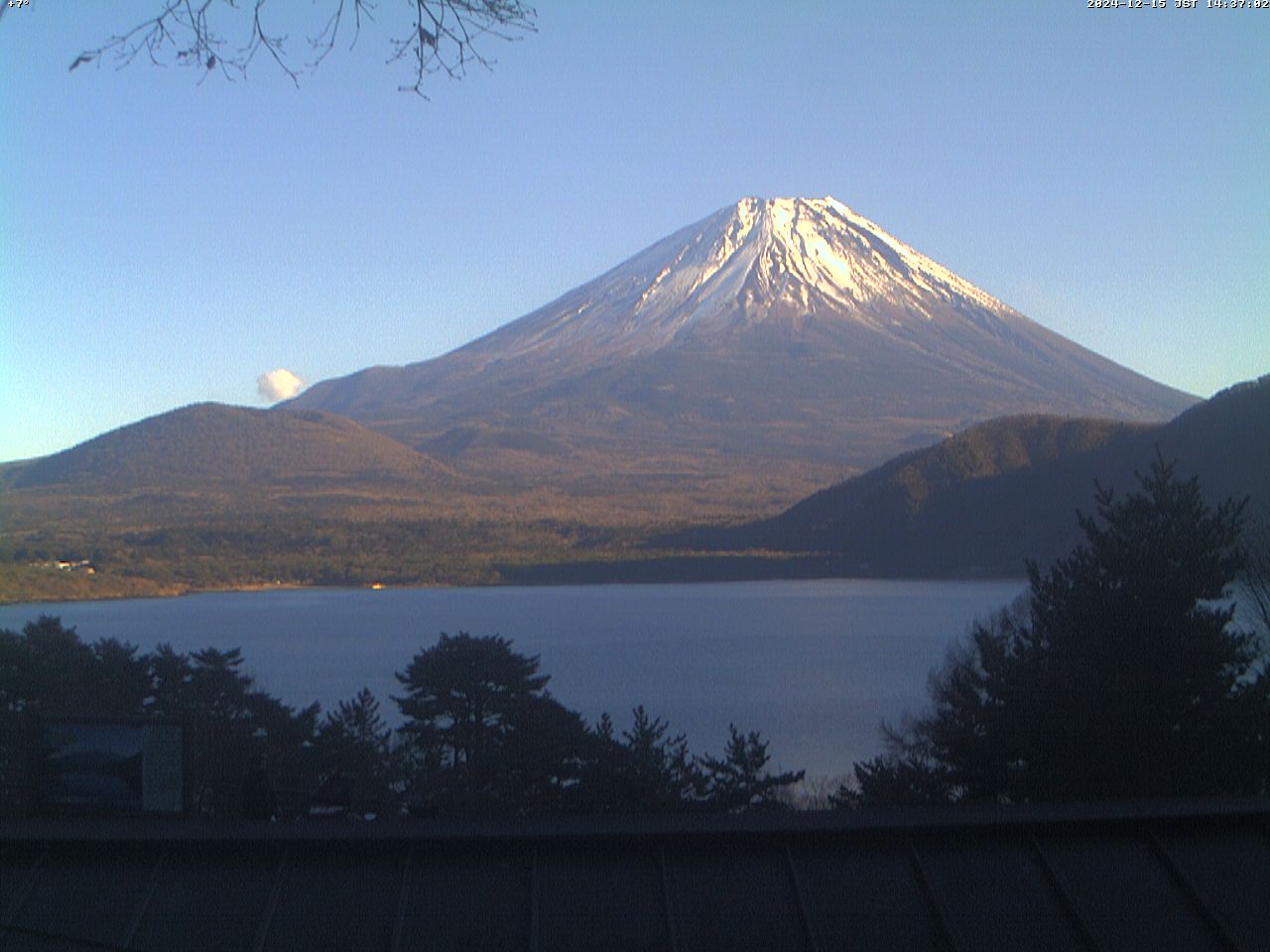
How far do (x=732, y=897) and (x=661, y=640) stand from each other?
1296 cm

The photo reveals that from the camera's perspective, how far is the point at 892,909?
11.7 feet

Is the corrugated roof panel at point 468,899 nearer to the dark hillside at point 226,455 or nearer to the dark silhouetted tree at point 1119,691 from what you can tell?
the dark silhouetted tree at point 1119,691

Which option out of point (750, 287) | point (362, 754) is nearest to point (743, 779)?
point (362, 754)

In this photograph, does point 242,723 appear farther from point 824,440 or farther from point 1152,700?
point 824,440

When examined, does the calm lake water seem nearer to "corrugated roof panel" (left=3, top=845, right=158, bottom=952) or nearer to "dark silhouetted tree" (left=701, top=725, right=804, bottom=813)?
"dark silhouetted tree" (left=701, top=725, right=804, bottom=813)

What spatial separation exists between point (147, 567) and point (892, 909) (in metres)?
23.3

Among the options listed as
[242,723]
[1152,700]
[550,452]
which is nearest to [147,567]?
[242,723]

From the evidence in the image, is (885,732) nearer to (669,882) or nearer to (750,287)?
(669,882)

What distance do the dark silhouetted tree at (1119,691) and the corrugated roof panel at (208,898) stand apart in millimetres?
4532

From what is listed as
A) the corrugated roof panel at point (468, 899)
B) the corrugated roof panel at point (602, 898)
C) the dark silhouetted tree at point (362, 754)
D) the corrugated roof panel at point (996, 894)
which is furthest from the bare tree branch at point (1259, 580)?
the corrugated roof panel at point (468, 899)

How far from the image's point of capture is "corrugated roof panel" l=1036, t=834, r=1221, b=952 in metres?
3.52

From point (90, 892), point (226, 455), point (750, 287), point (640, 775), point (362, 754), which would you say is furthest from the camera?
point (750, 287)

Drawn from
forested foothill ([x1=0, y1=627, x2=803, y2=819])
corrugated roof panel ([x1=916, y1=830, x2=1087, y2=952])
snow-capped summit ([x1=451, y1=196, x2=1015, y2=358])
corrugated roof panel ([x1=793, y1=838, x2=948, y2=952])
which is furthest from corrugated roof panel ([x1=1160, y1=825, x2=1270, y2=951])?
snow-capped summit ([x1=451, y1=196, x2=1015, y2=358])

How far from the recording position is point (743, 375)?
Result: 253ft
